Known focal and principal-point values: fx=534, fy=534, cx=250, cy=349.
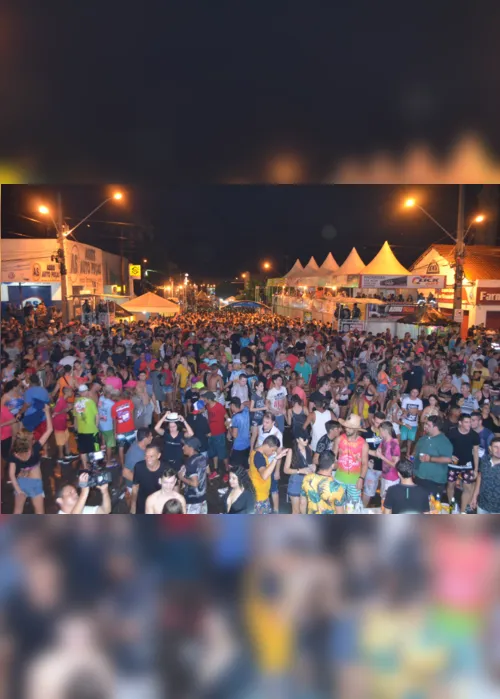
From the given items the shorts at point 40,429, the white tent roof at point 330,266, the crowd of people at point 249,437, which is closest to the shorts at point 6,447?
the crowd of people at point 249,437

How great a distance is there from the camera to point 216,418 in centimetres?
727

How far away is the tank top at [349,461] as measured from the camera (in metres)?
5.34

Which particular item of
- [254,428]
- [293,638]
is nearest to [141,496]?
[254,428]

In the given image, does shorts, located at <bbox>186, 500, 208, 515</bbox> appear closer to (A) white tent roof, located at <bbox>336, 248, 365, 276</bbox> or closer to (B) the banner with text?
(B) the banner with text

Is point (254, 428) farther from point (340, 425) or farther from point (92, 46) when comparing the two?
point (92, 46)

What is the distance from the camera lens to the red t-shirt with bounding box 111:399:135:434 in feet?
23.3

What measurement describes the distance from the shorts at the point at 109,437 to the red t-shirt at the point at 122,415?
337 millimetres

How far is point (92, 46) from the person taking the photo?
2244 millimetres

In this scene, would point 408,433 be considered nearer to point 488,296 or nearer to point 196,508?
point 196,508

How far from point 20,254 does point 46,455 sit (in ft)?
72.7

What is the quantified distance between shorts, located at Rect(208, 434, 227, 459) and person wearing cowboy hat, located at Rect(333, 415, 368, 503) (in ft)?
7.66

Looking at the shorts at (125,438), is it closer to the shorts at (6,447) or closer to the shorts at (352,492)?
the shorts at (6,447)

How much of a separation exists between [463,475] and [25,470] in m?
4.75

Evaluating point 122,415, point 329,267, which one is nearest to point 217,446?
point 122,415
